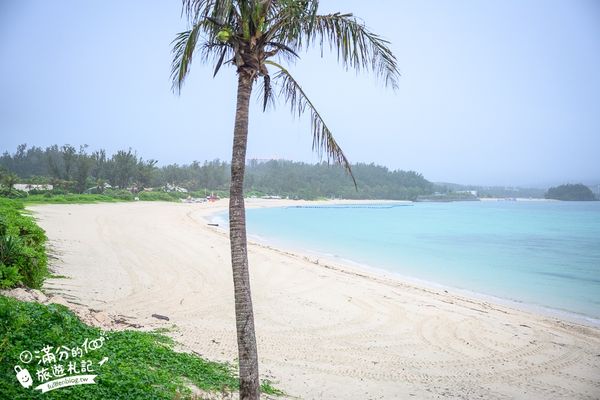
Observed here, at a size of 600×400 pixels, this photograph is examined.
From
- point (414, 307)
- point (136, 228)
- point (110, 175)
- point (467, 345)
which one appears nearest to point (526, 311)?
point (414, 307)

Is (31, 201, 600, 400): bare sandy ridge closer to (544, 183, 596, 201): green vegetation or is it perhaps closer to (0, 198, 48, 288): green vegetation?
(0, 198, 48, 288): green vegetation

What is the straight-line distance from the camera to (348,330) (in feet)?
26.4

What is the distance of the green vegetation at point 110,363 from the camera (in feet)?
10.7

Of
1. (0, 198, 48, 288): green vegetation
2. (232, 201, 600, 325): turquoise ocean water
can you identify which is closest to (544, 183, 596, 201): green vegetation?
(232, 201, 600, 325): turquoise ocean water

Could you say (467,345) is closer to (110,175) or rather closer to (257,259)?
(257,259)

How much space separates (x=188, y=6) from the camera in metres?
4.28

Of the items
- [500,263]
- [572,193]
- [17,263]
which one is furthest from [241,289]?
[572,193]

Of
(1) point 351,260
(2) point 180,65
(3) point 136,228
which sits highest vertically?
(2) point 180,65

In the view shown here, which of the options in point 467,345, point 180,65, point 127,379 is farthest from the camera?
point 467,345

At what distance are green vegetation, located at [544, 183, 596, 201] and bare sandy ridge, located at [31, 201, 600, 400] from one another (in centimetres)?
19863

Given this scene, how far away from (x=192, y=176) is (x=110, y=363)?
92924mm

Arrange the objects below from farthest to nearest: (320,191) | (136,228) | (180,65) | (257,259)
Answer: (320,191) → (136,228) → (257,259) → (180,65)

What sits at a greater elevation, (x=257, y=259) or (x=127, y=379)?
(x=127, y=379)

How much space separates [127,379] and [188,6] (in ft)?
13.0
